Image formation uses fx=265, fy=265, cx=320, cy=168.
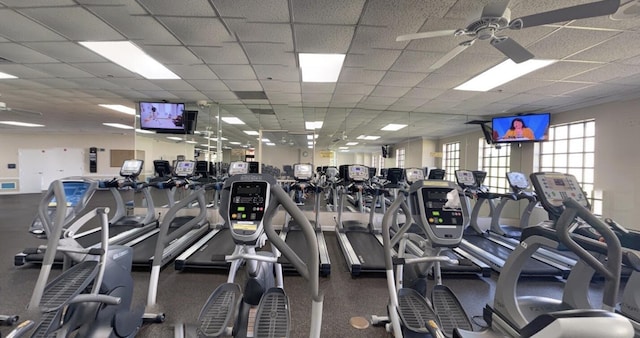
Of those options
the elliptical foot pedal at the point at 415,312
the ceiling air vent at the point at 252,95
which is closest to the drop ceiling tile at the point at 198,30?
the ceiling air vent at the point at 252,95

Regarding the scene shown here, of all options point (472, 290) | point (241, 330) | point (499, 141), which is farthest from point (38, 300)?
point (499, 141)

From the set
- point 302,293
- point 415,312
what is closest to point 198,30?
point 302,293

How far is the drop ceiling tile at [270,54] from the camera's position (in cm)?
315

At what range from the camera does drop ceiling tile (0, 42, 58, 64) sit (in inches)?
129

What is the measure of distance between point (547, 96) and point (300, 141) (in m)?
6.05

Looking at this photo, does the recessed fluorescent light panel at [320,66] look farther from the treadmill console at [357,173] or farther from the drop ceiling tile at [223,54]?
the treadmill console at [357,173]

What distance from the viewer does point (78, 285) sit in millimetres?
1780

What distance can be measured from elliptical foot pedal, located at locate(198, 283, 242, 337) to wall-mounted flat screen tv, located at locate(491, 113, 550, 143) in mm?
6622

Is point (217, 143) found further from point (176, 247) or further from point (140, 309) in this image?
point (140, 309)

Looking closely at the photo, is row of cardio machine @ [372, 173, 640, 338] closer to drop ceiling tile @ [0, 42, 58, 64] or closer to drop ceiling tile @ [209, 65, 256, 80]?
drop ceiling tile @ [209, 65, 256, 80]

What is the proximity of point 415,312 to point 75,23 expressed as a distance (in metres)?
4.22

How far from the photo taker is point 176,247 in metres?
3.98

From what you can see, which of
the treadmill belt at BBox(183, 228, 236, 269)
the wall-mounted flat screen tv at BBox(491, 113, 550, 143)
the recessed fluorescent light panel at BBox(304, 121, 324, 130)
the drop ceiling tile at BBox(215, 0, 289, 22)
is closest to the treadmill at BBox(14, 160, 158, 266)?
the treadmill belt at BBox(183, 228, 236, 269)

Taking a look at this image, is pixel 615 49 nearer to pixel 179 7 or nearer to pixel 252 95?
pixel 179 7
